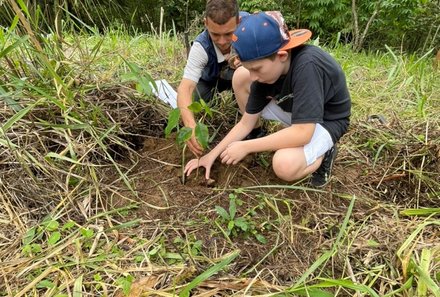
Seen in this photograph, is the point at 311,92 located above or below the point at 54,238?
above

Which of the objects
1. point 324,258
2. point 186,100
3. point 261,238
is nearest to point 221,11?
point 186,100

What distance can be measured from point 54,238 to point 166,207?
14.1 inches

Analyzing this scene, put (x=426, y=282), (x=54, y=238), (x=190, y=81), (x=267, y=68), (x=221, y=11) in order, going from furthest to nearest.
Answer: (x=190, y=81), (x=221, y=11), (x=267, y=68), (x=54, y=238), (x=426, y=282)

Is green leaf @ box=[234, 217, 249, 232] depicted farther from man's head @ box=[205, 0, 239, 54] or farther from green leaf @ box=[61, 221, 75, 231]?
man's head @ box=[205, 0, 239, 54]

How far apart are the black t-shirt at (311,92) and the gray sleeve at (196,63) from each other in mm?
362

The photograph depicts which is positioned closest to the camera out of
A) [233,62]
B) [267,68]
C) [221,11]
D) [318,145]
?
[267,68]

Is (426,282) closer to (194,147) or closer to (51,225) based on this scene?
(194,147)

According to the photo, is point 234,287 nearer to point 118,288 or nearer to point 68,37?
point 118,288

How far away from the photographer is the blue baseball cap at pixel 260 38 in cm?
129

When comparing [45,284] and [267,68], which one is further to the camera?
[267,68]

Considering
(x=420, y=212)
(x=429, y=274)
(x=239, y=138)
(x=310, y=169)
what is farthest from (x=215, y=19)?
(x=429, y=274)

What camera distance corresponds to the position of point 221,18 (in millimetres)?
1730

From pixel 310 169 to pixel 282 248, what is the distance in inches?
13.4

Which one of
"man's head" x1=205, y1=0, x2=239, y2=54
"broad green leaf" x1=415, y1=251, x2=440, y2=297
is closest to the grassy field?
"broad green leaf" x1=415, y1=251, x2=440, y2=297
